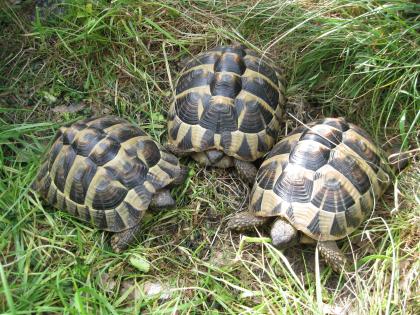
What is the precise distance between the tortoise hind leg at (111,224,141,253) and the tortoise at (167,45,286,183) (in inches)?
25.0

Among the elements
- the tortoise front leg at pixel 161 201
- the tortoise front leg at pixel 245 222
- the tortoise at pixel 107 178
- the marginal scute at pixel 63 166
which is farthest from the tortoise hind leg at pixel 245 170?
the marginal scute at pixel 63 166

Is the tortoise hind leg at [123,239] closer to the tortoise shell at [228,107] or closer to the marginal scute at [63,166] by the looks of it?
the marginal scute at [63,166]

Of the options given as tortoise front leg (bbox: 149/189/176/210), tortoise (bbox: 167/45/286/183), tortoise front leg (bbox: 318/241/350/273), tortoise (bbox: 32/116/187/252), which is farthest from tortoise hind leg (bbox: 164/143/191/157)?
tortoise front leg (bbox: 318/241/350/273)

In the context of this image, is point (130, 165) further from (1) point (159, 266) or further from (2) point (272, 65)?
(2) point (272, 65)

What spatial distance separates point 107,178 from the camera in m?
3.01

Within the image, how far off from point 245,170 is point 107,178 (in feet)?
2.88

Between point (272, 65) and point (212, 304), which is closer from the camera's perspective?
point (212, 304)

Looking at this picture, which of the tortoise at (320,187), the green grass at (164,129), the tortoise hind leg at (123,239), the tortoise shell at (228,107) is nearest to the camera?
the green grass at (164,129)

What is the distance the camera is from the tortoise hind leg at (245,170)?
3229 millimetres

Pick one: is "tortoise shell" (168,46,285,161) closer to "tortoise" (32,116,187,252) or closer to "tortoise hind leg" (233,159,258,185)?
"tortoise hind leg" (233,159,258,185)

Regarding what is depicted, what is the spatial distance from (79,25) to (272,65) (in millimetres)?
1454

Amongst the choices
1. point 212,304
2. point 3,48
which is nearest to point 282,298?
point 212,304

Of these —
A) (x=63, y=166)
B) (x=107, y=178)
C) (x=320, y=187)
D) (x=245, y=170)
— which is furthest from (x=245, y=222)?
(x=63, y=166)

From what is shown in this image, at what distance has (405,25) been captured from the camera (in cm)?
302
